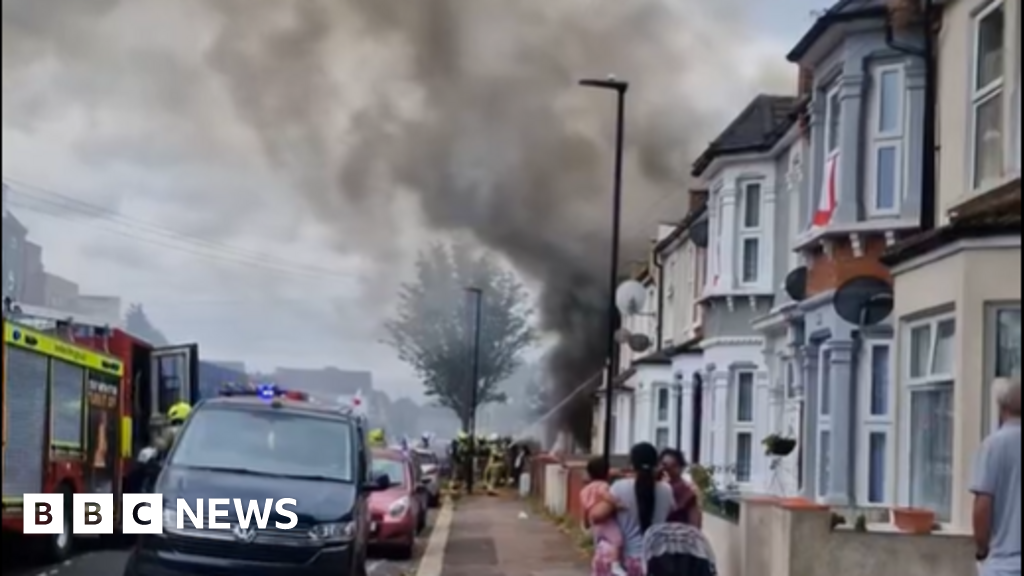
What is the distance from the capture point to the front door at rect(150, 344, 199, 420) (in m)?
22.9

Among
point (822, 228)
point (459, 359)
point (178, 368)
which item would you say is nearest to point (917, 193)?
point (822, 228)

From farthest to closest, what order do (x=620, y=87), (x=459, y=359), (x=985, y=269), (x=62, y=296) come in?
(x=459, y=359), (x=62, y=296), (x=620, y=87), (x=985, y=269)

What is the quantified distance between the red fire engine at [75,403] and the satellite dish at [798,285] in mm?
7942

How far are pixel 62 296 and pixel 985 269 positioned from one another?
33560 millimetres

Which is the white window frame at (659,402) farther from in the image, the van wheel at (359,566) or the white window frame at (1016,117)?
the van wheel at (359,566)

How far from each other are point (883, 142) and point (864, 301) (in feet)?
5.40

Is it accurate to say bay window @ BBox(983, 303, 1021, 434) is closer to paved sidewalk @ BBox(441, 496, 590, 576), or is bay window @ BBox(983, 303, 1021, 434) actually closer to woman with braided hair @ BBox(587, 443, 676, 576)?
woman with braided hair @ BBox(587, 443, 676, 576)

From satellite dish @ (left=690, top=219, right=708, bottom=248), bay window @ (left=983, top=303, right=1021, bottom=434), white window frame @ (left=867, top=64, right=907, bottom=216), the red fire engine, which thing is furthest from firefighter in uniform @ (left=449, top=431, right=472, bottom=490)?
bay window @ (left=983, top=303, right=1021, bottom=434)

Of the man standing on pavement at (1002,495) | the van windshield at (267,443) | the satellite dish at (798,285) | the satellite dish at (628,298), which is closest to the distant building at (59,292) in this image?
the satellite dish at (628,298)

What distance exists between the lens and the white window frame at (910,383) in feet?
41.6

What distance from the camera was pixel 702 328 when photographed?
2870 centimetres

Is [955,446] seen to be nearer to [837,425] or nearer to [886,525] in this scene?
[886,525]

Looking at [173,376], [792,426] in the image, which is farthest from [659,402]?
[173,376]

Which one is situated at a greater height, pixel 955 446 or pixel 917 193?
pixel 917 193
